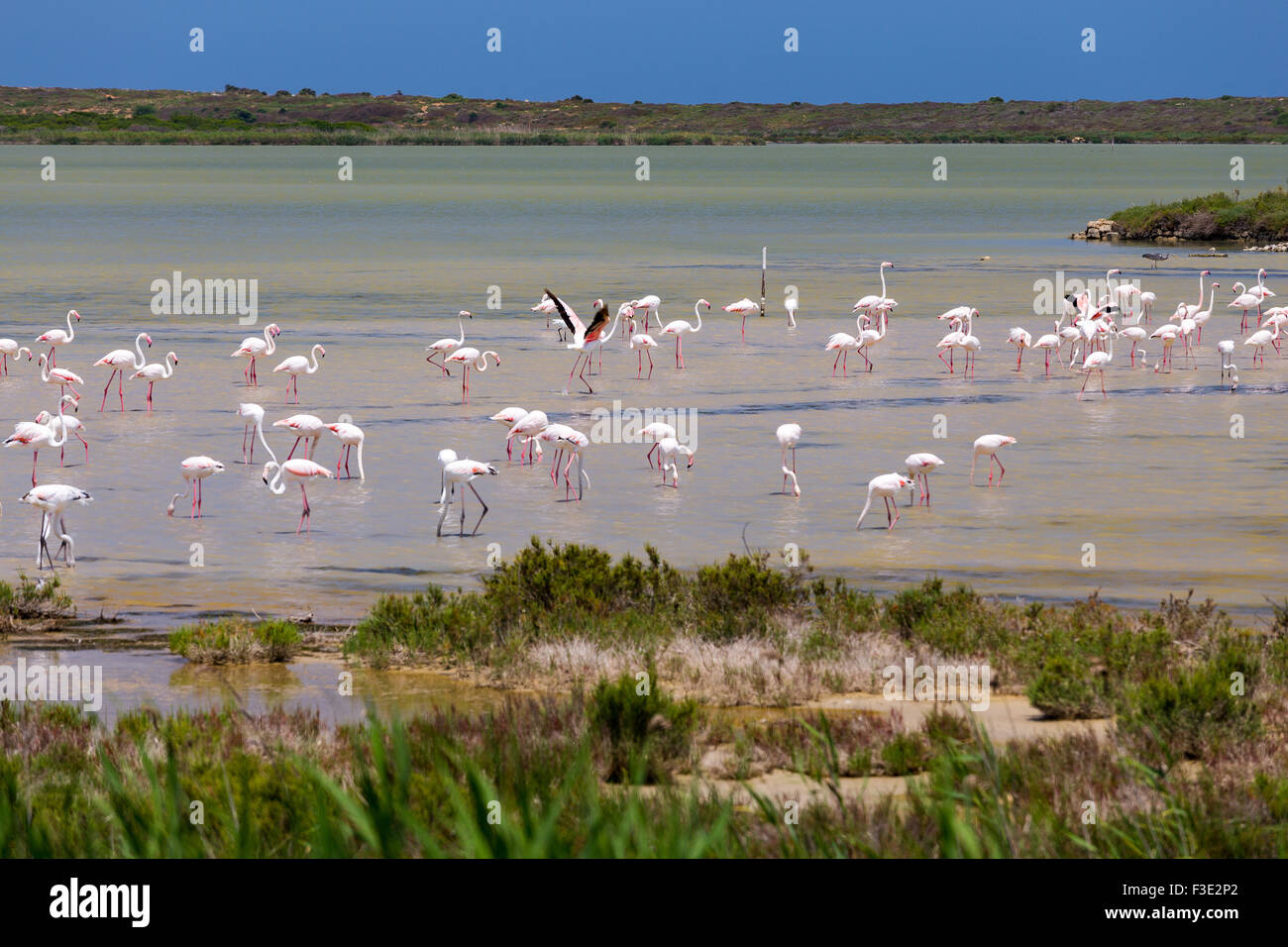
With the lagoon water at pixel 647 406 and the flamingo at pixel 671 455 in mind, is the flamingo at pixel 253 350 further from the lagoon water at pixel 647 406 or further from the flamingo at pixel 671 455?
the flamingo at pixel 671 455

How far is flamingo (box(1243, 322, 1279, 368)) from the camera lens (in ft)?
85.6

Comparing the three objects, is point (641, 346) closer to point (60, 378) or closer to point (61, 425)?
point (60, 378)

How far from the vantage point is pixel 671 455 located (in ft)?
54.6

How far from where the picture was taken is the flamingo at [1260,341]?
26102 millimetres

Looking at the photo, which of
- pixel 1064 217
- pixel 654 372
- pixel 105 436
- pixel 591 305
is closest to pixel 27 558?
pixel 105 436

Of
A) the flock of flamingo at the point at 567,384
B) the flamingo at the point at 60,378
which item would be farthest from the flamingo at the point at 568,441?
the flamingo at the point at 60,378

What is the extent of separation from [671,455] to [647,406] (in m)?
5.63

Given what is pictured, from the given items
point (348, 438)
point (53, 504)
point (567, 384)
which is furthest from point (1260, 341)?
point (53, 504)

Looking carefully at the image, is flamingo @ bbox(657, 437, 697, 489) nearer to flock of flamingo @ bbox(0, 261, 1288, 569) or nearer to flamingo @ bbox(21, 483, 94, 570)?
flock of flamingo @ bbox(0, 261, 1288, 569)

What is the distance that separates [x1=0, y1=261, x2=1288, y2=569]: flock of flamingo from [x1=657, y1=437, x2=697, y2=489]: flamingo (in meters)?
0.02

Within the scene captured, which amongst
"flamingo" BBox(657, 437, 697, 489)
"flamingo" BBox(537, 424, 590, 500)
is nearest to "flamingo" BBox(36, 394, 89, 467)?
"flamingo" BBox(537, 424, 590, 500)

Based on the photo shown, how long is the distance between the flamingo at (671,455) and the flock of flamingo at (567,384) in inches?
0.8

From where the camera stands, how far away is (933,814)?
216 inches

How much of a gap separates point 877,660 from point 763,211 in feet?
226
